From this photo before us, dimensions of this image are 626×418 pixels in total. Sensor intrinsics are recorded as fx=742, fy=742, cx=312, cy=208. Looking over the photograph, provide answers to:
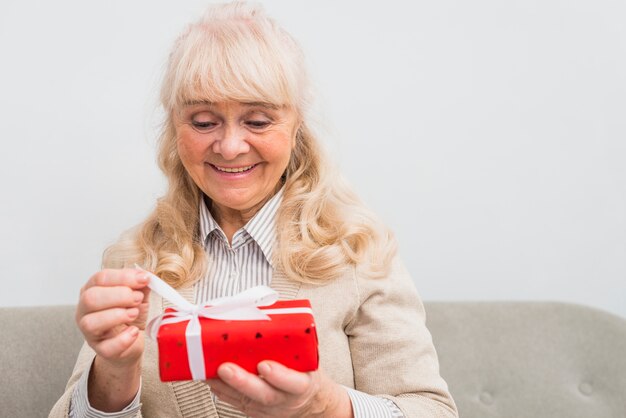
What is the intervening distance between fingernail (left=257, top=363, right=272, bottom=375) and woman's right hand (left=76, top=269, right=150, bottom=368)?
200 mm

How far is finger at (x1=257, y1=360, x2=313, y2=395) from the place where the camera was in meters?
0.92

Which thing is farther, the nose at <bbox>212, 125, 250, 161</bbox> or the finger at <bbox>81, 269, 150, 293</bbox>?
the nose at <bbox>212, 125, 250, 161</bbox>

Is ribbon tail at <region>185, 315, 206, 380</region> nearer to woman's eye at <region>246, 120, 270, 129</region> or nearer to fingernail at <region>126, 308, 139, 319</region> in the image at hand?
fingernail at <region>126, 308, 139, 319</region>

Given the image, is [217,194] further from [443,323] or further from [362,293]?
[443,323]

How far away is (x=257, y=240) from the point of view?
135cm

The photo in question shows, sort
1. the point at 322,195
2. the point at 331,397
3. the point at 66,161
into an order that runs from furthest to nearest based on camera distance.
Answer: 1. the point at 66,161
2. the point at 322,195
3. the point at 331,397

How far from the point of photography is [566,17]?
1952 millimetres

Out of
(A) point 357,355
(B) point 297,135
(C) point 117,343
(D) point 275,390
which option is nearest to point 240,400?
(D) point 275,390

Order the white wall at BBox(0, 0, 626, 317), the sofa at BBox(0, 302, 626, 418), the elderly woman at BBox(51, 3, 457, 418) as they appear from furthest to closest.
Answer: the white wall at BBox(0, 0, 626, 317)
the sofa at BBox(0, 302, 626, 418)
the elderly woman at BBox(51, 3, 457, 418)

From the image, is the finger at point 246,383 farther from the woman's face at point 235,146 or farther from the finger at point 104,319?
the woman's face at point 235,146

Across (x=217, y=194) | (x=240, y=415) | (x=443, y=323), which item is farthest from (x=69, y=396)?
(x=443, y=323)

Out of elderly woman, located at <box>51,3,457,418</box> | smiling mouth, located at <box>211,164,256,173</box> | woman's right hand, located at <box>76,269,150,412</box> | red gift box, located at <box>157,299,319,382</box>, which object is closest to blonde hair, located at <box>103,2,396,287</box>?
elderly woman, located at <box>51,3,457,418</box>

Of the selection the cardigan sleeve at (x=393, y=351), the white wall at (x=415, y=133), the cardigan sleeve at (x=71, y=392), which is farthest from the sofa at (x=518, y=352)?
the cardigan sleeve at (x=393, y=351)

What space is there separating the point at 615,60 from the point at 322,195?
1.04m
